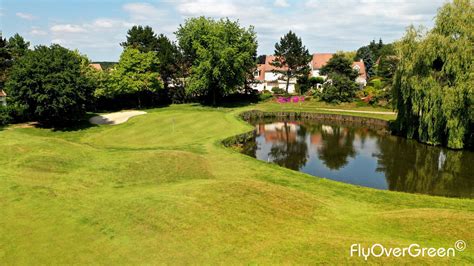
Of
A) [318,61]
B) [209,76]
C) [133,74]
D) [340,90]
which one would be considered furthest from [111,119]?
[318,61]

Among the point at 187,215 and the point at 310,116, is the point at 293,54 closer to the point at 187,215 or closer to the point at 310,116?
the point at 310,116

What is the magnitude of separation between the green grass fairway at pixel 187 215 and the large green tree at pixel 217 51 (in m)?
40.6

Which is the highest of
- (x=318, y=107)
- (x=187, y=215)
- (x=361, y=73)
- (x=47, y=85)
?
(x=361, y=73)

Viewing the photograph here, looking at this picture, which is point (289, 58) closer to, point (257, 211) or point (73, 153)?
point (73, 153)

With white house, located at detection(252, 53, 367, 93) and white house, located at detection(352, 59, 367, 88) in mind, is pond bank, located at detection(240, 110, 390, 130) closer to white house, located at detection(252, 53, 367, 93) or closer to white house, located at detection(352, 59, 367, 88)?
white house, located at detection(252, 53, 367, 93)

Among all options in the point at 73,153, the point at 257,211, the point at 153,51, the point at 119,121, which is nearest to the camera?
the point at 257,211

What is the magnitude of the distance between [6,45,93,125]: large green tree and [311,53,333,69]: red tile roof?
235ft

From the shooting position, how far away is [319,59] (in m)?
103

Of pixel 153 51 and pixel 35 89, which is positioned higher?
pixel 153 51

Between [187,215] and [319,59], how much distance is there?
312ft

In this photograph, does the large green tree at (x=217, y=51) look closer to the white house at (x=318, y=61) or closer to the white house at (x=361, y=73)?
the white house at (x=318, y=61)

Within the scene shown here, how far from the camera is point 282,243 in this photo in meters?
12.9

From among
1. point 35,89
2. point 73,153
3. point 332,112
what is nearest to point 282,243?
point 73,153

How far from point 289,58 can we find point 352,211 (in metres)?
67.0
